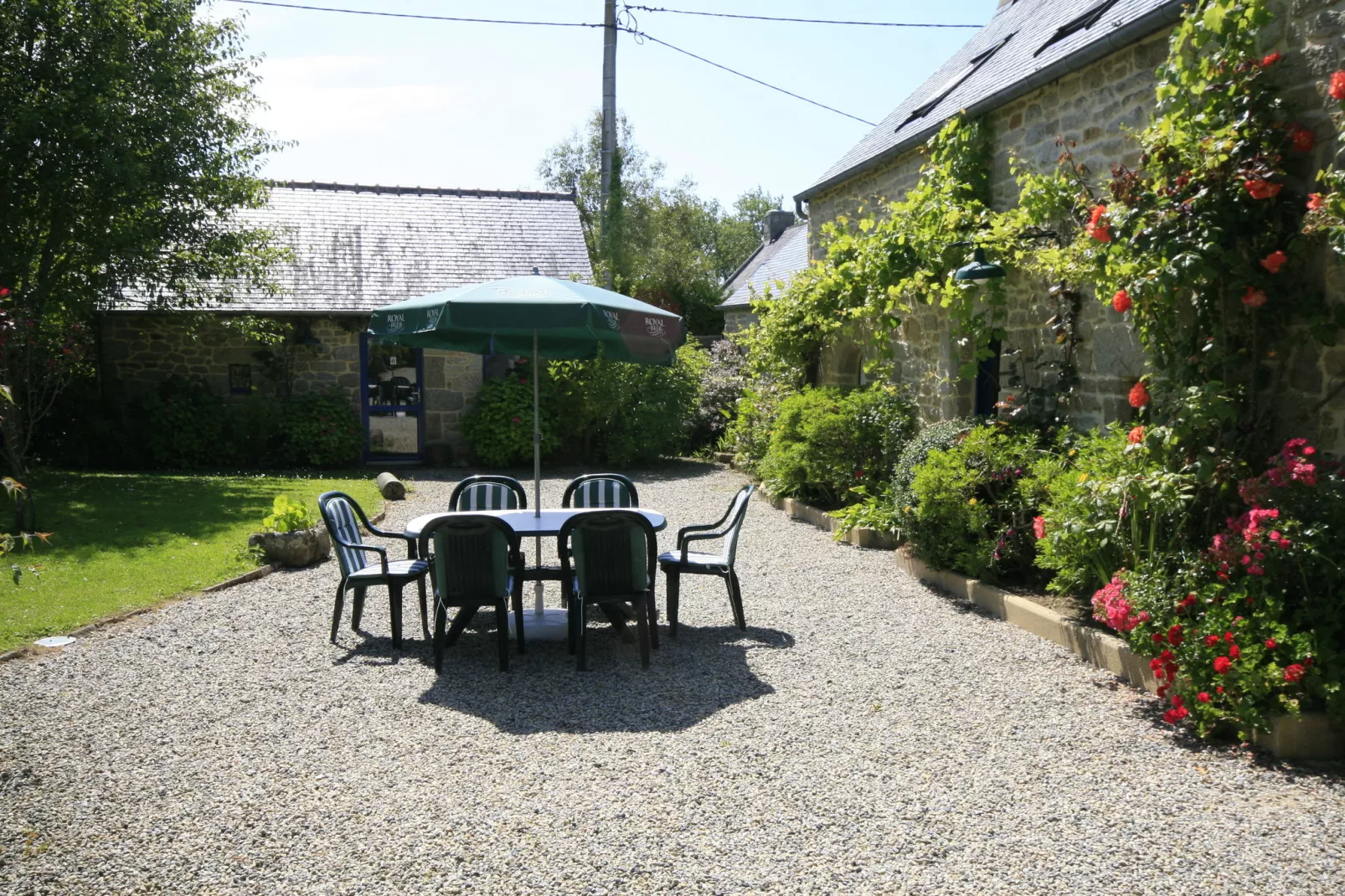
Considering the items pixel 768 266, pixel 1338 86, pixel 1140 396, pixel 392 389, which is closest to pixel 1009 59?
A: pixel 1140 396

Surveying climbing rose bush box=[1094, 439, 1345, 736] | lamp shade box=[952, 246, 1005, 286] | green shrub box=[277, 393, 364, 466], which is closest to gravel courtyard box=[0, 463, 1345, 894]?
climbing rose bush box=[1094, 439, 1345, 736]

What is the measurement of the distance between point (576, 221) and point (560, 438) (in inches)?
213

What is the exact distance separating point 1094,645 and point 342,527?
182 inches

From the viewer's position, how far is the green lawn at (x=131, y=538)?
687 centimetres

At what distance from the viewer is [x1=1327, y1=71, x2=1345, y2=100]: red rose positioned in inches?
176

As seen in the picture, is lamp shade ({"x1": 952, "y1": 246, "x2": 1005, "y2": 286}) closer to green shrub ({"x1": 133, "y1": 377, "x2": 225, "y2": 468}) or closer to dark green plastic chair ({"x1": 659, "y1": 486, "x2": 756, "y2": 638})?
dark green plastic chair ({"x1": 659, "y1": 486, "x2": 756, "y2": 638})

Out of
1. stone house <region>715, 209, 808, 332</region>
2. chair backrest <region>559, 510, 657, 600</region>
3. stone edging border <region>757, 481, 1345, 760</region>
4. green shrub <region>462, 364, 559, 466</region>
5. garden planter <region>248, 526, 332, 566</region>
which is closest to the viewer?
stone edging border <region>757, 481, 1345, 760</region>

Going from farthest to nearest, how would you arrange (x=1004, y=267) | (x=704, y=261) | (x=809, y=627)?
(x=704, y=261), (x=1004, y=267), (x=809, y=627)

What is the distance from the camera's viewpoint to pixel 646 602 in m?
5.93

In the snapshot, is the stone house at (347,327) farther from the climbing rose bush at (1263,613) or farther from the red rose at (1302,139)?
the climbing rose bush at (1263,613)

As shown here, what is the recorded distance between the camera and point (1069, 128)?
7617 millimetres

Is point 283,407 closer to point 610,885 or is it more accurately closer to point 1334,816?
point 610,885

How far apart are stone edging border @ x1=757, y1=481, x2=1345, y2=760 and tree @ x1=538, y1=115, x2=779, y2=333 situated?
Result: 11.7 metres

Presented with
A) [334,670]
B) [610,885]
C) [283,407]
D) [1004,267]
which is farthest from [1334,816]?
[283,407]
